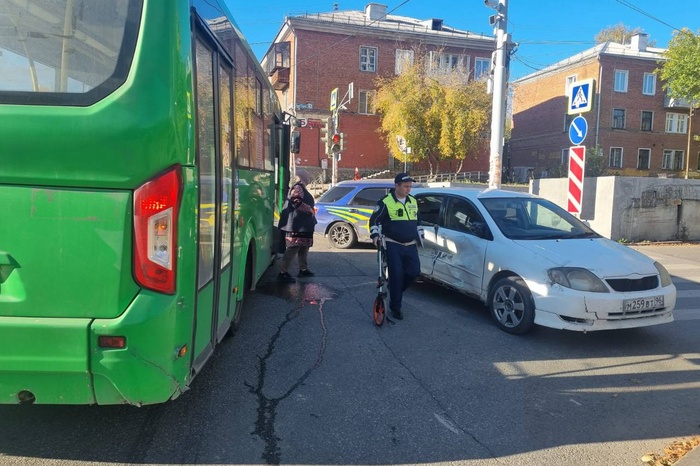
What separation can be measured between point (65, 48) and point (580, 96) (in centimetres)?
986

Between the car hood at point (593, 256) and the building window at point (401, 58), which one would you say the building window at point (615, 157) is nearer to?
the building window at point (401, 58)

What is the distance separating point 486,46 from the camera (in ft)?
126

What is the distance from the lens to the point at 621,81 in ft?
132

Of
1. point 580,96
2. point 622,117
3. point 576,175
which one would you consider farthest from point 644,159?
point 576,175

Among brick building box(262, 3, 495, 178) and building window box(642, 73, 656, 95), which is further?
building window box(642, 73, 656, 95)

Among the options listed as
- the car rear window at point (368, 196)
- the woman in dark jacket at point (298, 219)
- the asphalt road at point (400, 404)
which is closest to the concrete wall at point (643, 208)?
the car rear window at point (368, 196)

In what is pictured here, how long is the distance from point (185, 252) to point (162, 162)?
52cm

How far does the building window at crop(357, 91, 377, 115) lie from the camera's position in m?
36.8

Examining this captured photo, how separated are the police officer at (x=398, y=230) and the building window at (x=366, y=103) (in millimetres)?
31669

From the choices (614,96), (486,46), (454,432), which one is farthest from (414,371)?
(614,96)

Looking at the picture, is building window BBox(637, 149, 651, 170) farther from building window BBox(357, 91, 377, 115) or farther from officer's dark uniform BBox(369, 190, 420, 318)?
officer's dark uniform BBox(369, 190, 420, 318)

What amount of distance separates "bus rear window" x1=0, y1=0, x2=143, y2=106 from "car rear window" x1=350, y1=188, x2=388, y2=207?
9148 millimetres

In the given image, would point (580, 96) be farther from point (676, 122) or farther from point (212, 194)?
point (676, 122)

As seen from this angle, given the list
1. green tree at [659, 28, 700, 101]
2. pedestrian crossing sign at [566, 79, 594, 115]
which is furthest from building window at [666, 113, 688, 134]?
pedestrian crossing sign at [566, 79, 594, 115]
